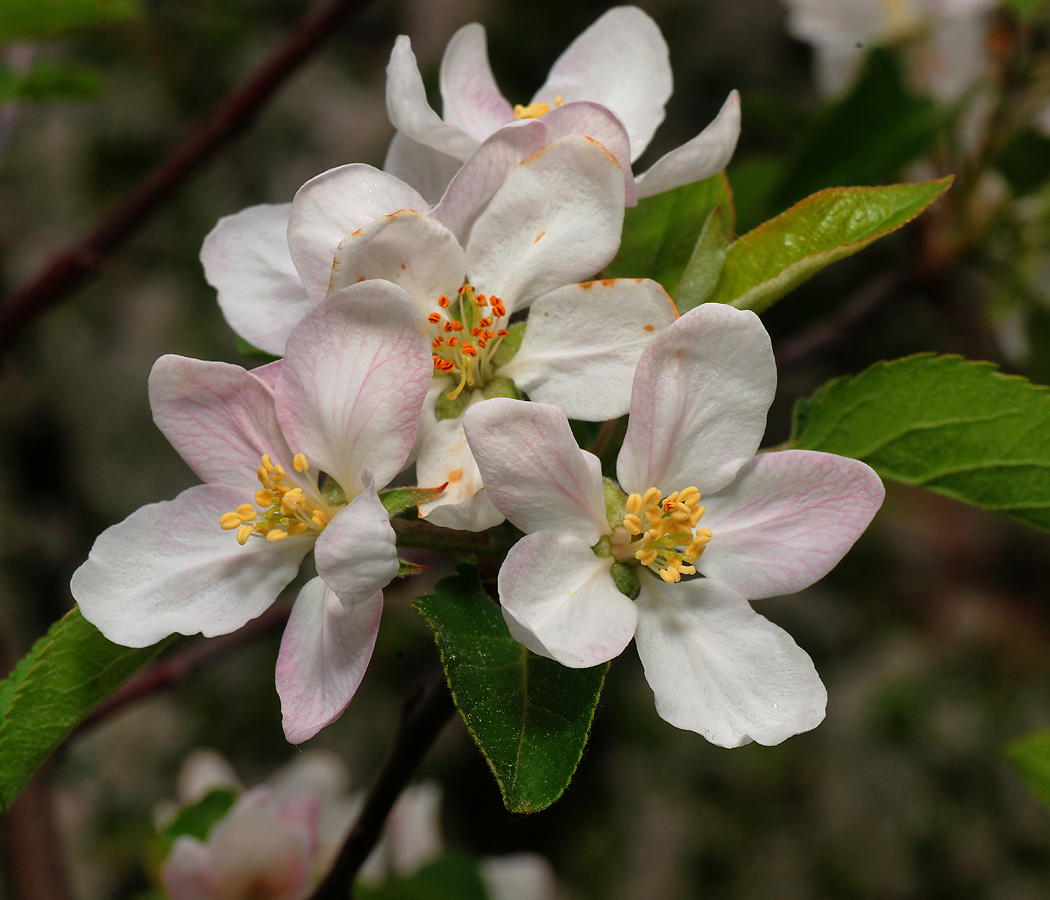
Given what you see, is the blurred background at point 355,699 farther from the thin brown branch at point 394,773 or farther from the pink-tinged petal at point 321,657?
the pink-tinged petal at point 321,657

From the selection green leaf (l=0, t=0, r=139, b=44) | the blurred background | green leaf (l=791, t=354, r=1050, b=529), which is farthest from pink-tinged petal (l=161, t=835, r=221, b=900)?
the blurred background

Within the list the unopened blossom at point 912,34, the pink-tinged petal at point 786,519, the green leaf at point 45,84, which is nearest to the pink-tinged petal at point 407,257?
the pink-tinged petal at point 786,519

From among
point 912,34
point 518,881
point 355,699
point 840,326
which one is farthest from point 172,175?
point 355,699

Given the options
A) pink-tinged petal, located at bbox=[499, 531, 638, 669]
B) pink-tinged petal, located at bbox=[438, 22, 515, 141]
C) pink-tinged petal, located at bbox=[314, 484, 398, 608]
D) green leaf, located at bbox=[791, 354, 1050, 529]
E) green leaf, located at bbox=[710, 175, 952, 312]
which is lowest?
green leaf, located at bbox=[791, 354, 1050, 529]

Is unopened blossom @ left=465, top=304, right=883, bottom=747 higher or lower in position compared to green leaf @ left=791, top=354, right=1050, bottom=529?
higher

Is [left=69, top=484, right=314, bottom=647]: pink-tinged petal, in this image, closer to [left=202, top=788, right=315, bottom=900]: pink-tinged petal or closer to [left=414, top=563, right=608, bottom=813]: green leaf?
[left=414, top=563, right=608, bottom=813]: green leaf

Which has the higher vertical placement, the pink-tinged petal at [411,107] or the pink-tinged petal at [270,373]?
the pink-tinged petal at [411,107]
